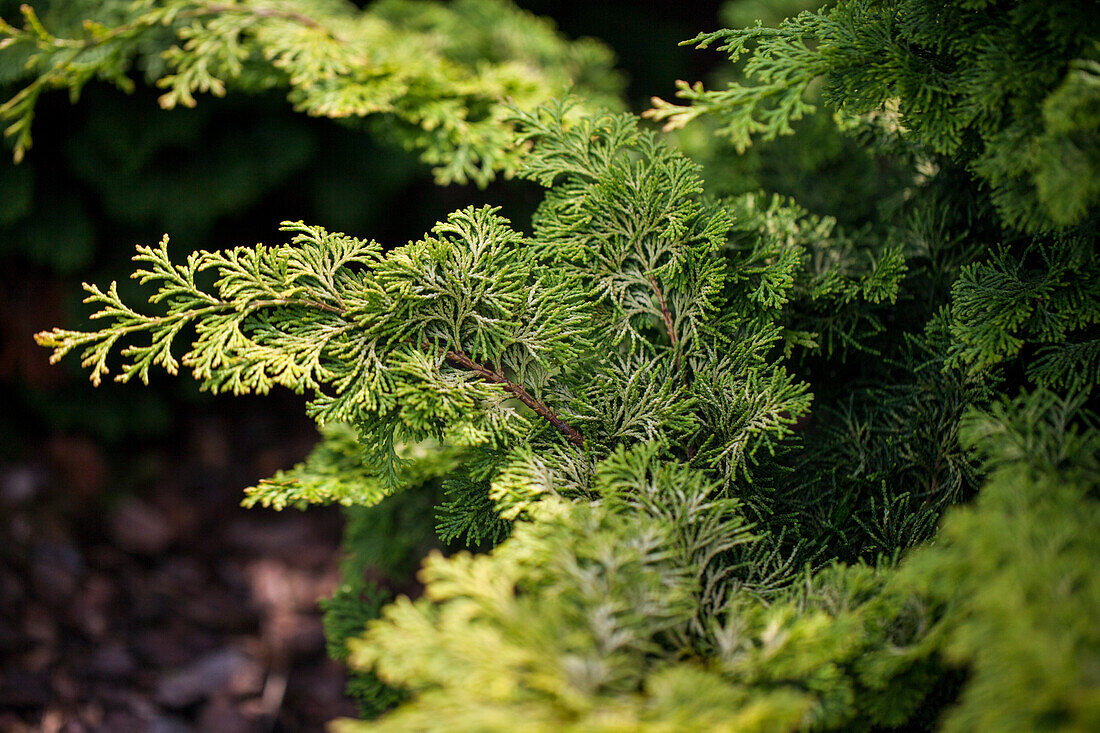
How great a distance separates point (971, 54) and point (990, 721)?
3.57 ft

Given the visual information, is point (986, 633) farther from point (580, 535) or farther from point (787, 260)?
point (787, 260)

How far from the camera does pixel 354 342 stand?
1211 mm

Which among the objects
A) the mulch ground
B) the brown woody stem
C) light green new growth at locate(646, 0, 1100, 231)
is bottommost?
the mulch ground

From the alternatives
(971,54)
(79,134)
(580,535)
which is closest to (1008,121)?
(971,54)

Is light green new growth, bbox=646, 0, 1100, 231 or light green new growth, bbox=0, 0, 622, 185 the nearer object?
light green new growth, bbox=646, 0, 1100, 231

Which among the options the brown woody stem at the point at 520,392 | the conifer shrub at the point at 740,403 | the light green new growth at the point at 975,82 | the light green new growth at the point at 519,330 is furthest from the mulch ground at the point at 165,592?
the light green new growth at the point at 975,82

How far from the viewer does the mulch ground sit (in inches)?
94.5

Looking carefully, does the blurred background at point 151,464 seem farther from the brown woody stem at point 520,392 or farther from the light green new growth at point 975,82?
the brown woody stem at point 520,392

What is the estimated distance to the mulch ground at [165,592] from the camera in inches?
94.5

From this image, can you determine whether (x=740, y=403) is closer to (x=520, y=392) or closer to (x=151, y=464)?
(x=520, y=392)

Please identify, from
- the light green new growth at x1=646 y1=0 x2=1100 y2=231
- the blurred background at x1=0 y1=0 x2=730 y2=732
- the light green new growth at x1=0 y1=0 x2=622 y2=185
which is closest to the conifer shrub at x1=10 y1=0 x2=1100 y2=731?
the light green new growth at x1=646 y1=0 x2=1100 y2=231

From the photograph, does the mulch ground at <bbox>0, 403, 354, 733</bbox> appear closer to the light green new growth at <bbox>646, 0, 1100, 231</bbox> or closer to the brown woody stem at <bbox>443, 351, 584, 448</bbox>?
the brown woody stem at <bbox>443, 351, 584, 448</bbox>

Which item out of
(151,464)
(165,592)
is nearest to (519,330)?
(165,592)

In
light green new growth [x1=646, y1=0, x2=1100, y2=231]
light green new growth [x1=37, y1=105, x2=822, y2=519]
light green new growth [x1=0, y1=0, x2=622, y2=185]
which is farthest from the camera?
light green new growth [x1=0, y1=0, x2=622, y2=185]
